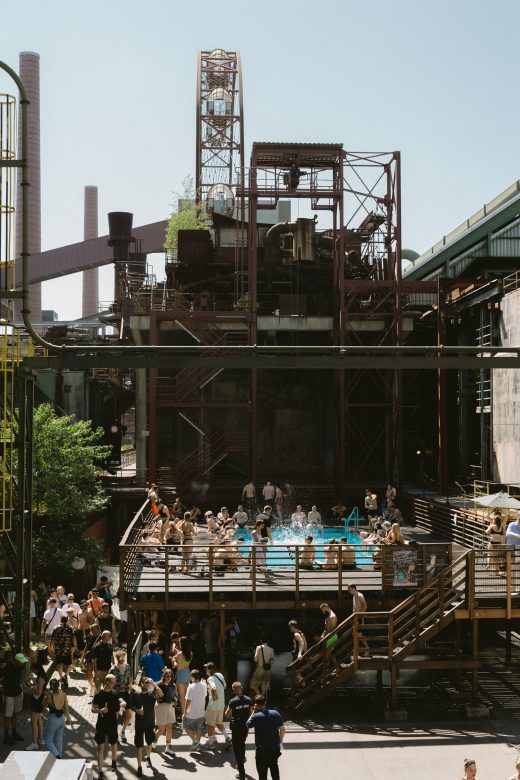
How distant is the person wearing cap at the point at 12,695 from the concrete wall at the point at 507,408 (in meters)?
20.9

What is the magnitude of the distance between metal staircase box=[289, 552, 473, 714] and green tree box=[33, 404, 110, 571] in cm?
951

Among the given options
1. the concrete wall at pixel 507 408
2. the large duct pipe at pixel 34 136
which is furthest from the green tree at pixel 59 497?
the large duct pipe at pixel 34 136

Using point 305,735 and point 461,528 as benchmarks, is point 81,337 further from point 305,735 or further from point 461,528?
point 305,735

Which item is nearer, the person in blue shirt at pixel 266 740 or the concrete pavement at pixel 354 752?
the person in blue shirt at pixel 266 740

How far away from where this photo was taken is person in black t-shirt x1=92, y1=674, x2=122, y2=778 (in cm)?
1265

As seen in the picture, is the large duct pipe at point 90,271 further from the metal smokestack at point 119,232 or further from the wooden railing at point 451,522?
the wooden railing at point 451,522

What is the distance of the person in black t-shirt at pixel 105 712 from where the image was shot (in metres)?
12.6

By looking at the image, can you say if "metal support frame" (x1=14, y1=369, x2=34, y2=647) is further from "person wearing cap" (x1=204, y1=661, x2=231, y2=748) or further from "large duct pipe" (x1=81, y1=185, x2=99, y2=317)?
"large duct pipe" (x1=81, y1=185, x2=99, y2=317)

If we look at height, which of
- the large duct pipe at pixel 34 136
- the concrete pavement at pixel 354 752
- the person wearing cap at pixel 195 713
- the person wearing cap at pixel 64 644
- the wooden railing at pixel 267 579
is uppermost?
the large duct pipe at pixel 34 136

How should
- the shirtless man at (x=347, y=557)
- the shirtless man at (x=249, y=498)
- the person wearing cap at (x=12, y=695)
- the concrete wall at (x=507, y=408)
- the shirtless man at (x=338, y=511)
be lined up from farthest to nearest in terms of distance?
the shirtless man at (x=249, y=498) → the concrete wall at (x=507, y=408) → the shirtless man at (x=338, y=511) → the shirtless man at (x=347, y=557) → the person wearing cap at (x=12, y=695)

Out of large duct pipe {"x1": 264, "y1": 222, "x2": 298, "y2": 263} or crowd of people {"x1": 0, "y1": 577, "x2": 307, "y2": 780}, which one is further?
large duct pipe {"x1": 264, "y1": 222, "x2": 298, "y2": 263}

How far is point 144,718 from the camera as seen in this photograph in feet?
42.2

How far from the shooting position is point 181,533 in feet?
71.1

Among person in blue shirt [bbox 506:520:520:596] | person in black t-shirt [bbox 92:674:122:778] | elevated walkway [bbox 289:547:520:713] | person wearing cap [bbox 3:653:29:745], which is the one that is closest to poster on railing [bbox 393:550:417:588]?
elevated walkway [bbox 289:547:520:713]
